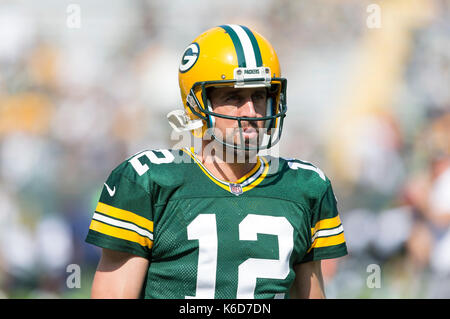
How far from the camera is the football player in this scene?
1.45m

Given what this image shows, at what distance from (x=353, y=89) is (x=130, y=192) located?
2.51 meters

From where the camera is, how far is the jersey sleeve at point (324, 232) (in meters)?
1.63

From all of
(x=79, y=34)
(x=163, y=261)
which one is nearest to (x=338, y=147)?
(x=79, y=34)

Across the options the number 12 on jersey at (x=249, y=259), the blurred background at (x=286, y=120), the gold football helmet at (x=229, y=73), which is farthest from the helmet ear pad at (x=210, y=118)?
the blurred background at (x=286, y=120)

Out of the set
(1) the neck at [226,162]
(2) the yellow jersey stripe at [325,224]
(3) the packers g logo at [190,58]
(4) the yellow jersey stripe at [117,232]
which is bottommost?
(2) the yellow jersey stripe at [325,224]

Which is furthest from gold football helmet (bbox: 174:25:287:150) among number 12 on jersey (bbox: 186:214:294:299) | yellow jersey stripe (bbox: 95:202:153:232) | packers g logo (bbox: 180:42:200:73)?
yellow jersey stripe (bbox: 95:202:153:232)

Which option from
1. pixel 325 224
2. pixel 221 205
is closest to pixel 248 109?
pixel 221 205

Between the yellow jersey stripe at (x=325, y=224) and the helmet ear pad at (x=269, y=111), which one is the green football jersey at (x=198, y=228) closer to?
the yellow jersey stripe at (x=325, y=224)

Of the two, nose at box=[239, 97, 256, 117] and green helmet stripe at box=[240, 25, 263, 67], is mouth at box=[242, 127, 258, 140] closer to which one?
nose at box=[239, 97, 256, 117]

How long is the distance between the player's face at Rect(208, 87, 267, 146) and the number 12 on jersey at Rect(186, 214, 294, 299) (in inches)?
9.2

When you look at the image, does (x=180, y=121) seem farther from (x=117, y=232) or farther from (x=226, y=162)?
(x=117, y=232)

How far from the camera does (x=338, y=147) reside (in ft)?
11.8

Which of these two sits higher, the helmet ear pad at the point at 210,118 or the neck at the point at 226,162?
the helmet ear pad at the point at 210,118

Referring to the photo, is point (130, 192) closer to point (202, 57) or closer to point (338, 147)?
point (202, 57)
